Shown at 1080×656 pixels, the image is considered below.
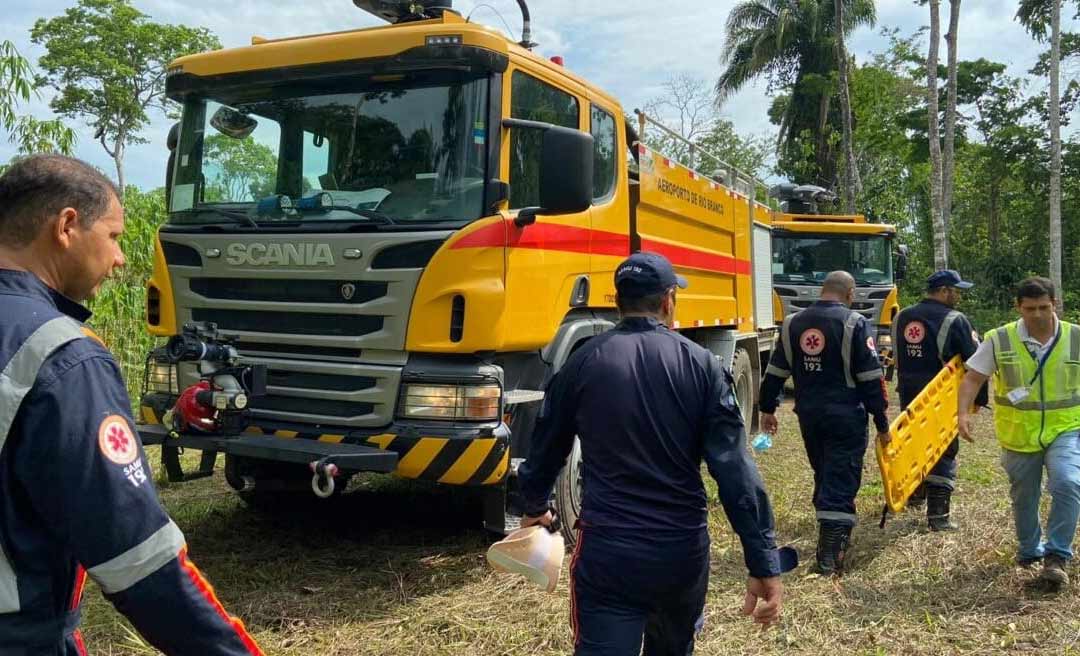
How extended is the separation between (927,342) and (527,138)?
349cm

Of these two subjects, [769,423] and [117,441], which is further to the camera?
[769,423]

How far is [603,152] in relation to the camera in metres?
5.48

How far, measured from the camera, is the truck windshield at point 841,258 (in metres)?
13.9

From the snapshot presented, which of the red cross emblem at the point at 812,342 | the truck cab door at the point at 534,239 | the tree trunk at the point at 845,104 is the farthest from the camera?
the tree trunk at the point at 845,104

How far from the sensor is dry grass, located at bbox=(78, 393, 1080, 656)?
13.3 ft

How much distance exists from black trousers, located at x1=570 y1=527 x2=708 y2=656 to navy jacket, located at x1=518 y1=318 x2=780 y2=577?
0.16 feet

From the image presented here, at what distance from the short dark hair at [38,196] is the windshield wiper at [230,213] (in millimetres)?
3056

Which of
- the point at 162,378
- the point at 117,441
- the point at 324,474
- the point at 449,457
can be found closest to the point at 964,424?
the point at 449,457

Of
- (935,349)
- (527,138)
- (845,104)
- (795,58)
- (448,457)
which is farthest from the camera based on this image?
(795,58)

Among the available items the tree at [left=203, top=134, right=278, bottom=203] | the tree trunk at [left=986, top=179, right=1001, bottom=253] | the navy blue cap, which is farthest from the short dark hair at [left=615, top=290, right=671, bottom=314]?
the tree trunk at [left=986, top=179, right=1001, bottom=253]

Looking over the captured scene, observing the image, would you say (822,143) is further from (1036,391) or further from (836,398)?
(1036,391)

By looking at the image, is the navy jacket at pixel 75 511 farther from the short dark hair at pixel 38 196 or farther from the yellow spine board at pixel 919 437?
the yellow spine board at pixel 919 437

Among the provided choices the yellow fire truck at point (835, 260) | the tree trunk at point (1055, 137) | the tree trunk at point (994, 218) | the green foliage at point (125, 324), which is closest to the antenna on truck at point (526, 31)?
the green foliage at point (125, 324)

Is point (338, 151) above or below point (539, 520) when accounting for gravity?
A: above
